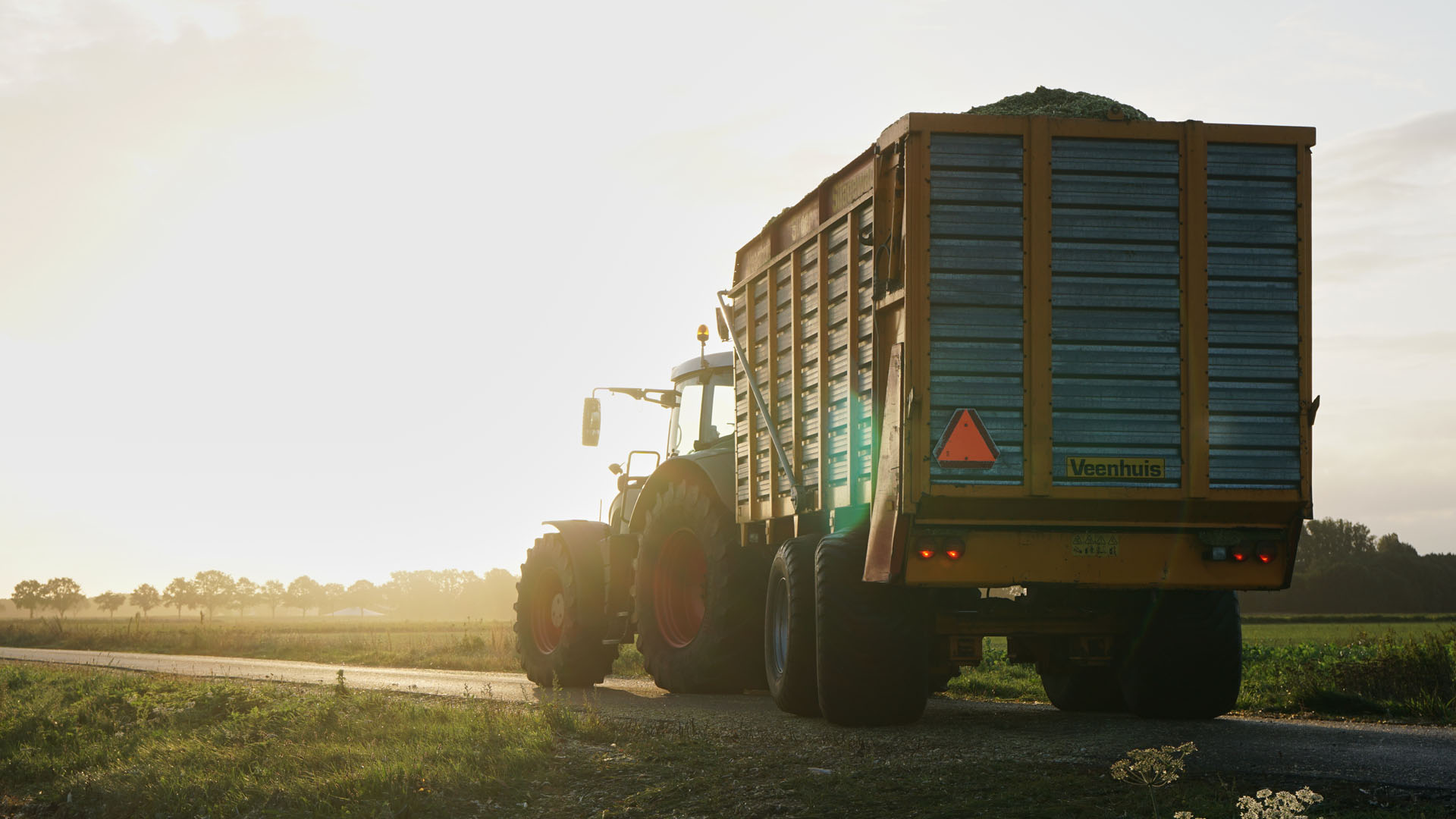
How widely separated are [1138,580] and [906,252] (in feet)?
8.86

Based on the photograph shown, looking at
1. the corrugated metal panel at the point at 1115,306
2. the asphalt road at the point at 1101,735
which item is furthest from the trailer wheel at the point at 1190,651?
the corrugated metal panel at the point at 1115,306

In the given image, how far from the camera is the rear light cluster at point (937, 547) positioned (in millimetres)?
8047

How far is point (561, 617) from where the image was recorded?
50.4 feet

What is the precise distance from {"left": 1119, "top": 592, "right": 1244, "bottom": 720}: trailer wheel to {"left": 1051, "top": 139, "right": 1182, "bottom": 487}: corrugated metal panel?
163 centimetres

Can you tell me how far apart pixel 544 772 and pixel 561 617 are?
26.0 feet

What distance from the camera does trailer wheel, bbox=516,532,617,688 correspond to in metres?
14.5

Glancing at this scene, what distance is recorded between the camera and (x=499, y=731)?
28.0 ft

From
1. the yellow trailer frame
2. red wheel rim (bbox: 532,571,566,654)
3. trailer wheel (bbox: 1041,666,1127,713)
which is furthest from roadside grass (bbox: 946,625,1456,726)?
red wheel rim (bbox: 532,571,566,654)

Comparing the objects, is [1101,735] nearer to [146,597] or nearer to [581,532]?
[581,532]

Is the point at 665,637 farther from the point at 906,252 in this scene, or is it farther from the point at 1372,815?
the point at 1372,815

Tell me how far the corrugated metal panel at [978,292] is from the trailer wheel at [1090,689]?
11.6ft

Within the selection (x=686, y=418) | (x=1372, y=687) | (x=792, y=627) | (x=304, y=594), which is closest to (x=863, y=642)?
(x=792, y=627)

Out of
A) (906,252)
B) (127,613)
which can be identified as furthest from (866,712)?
(127,613)

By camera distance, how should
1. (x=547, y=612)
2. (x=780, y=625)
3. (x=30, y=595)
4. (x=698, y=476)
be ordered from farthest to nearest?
(x=30, y=595), (x=547, y=612), (x=698, y=476), (x=780, y=625)
